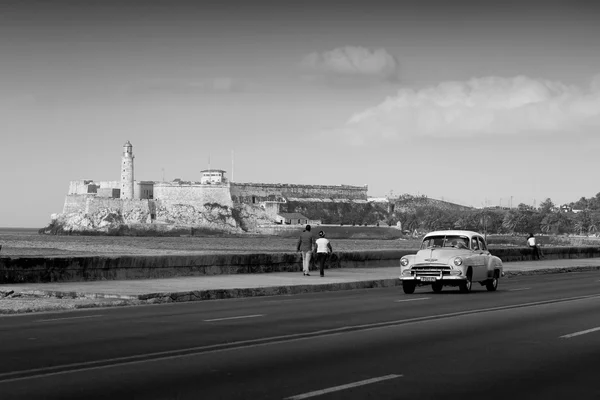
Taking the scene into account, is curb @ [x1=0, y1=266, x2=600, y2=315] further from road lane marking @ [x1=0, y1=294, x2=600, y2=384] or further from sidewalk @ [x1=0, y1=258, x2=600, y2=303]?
road lane marking @ [x1=0, y1=294, x2=600, y2=384]

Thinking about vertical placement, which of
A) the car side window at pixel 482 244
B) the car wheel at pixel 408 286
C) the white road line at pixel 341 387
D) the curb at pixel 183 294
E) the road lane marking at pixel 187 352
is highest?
the car side window at pixel 482 244

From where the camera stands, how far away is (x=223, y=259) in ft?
115

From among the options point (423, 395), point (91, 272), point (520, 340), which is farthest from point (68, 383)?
point (91, 272)

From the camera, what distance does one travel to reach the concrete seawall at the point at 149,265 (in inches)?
1097

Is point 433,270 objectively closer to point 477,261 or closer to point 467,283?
point 467,283

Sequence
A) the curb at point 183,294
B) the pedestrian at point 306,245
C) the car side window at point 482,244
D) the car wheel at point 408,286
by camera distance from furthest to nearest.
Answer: the pedestrian at point 306,245, the car side window at point 482,244, the car wheel at point 408,286, the curb at point 183,294

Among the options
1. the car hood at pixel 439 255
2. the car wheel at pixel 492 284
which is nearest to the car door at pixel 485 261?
the car wheel at pixel 492 284

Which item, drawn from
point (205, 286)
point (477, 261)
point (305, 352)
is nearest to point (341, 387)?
point (305, 352)

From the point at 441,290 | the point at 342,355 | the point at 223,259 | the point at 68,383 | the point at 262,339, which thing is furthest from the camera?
the point at 223,259

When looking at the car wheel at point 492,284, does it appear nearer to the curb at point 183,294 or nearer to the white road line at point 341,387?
the curb at point 183,294

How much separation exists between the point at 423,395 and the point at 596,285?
944 inches

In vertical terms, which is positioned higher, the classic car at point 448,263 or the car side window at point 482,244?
the car side window at point 482,244

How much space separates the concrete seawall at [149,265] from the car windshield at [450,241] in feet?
28.7

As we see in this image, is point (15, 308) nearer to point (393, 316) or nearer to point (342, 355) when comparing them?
point (393, 316)
